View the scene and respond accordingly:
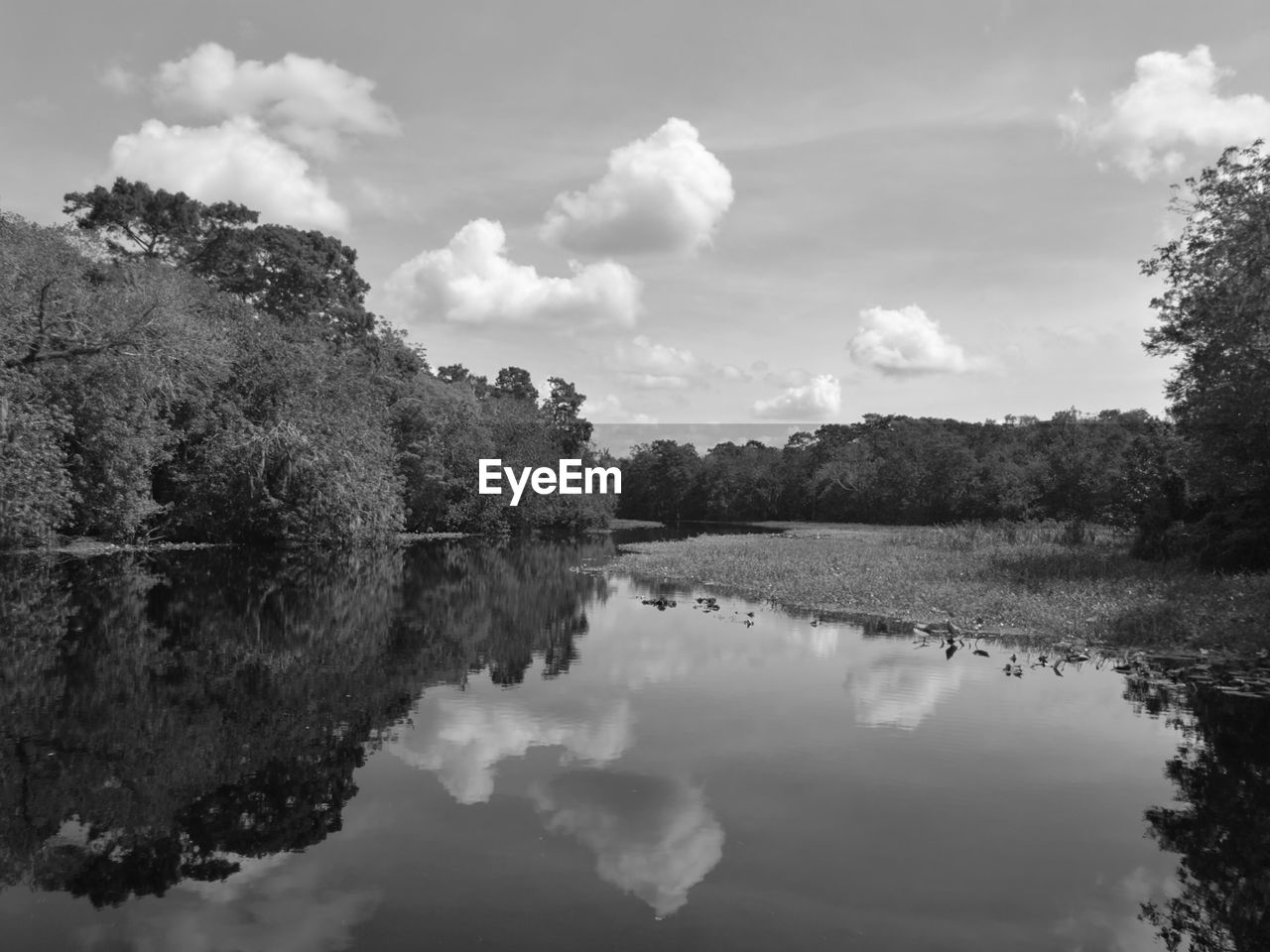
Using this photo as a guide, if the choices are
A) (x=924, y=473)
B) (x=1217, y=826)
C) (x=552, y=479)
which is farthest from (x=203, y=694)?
(x=924, y=473)

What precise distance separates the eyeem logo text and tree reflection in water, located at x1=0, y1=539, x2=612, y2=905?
35689mm

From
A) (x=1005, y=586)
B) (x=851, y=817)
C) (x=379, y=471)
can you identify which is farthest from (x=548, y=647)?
(x=379, y=471)

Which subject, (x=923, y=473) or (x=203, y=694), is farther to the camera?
(x=923, y=473)

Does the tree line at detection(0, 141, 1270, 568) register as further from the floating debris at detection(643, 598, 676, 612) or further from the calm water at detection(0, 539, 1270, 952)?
the floating debris at detection(643, 598, 676, 612)

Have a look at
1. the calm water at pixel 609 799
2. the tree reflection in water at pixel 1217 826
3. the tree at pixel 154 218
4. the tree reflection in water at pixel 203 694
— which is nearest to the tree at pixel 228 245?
the tree at pixel 154 218

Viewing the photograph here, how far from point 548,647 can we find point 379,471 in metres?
31.1

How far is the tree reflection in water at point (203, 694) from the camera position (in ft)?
30.2

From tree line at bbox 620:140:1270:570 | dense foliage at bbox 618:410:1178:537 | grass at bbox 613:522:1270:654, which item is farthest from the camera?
dense foliage at bbox 618:410:1178:537

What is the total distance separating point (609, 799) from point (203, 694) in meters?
8.25

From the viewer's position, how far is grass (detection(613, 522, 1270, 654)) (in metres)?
20.0

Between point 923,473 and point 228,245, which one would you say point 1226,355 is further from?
point 923,473

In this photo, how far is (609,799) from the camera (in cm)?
1067

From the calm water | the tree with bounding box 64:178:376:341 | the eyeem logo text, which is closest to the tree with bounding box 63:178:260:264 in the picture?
the tree with bounding box 64:178:376:341

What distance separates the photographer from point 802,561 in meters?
36.7
